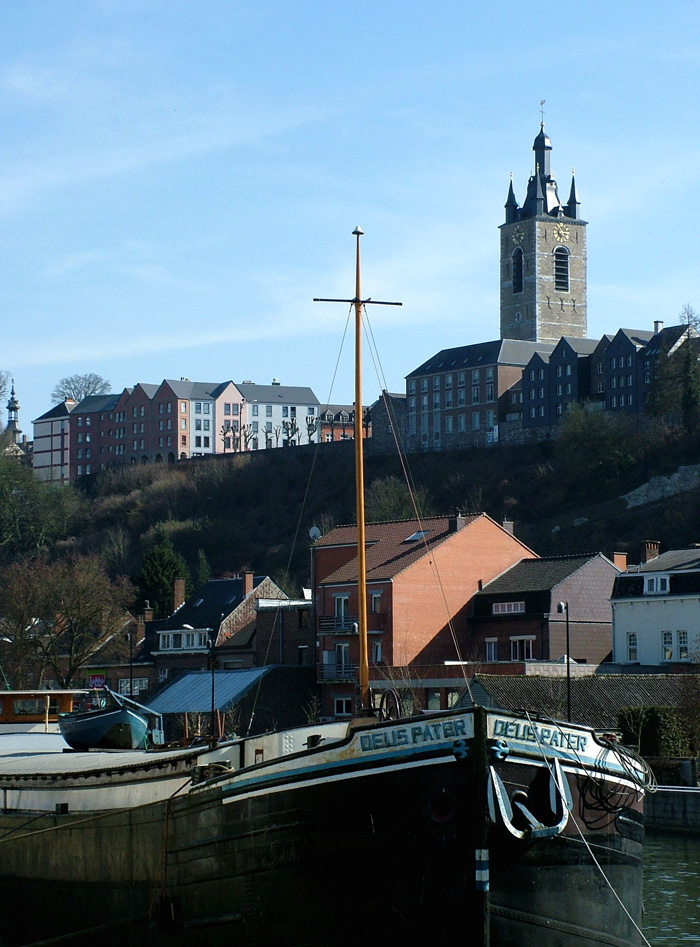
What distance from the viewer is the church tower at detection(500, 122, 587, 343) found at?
176 meters

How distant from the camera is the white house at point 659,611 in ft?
192

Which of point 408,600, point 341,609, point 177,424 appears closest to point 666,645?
point 408,600

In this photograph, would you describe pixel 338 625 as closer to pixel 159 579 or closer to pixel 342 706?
pixel 342 706

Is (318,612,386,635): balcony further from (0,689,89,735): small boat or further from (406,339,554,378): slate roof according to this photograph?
(406,339,554,378): slate roof

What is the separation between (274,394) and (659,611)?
13303cm

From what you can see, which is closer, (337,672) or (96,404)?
(337,672)

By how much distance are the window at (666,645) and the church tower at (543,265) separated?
381ft

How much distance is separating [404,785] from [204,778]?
3.43 metres

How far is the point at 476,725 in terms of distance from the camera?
1717 centimetres

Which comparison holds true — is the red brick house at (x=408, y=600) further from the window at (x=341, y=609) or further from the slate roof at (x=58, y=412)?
the slate roof at (x=58, y=412)

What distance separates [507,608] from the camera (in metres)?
65.2

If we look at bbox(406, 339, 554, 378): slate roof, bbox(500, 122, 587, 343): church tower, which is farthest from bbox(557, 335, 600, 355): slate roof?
bbox(500, 122, 587, 343): church tower

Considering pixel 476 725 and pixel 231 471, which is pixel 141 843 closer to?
pixel 476 725

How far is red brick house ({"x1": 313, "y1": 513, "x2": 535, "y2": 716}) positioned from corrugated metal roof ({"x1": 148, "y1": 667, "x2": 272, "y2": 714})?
3680 mm
